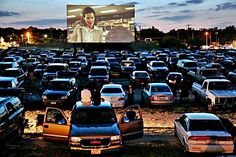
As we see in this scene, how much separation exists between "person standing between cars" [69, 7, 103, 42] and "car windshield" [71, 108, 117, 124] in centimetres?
6263

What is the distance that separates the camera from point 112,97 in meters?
22.7

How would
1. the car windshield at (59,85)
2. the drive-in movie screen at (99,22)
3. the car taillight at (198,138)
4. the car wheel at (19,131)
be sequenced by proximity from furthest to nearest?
the drive-in movie screen at (99,22) < the car windshield at (59,85) < the car wheel at (19,131) < the car taillight at (198,138)

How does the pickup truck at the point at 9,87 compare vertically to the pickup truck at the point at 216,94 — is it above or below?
above

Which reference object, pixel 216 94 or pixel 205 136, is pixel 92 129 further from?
pixel 216 94

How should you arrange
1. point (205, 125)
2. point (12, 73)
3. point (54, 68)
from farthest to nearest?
point (54, 68) → point (12, 73) → point (205, 125)

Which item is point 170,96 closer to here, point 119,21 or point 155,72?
point 155,72

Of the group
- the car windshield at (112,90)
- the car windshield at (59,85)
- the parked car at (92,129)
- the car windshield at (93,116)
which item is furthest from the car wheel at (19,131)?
the car windshield at (59,85)

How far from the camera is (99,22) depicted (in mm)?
74750

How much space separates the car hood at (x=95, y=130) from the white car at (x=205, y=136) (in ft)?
8.09

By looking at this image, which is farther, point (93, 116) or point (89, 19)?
point (89, 19)

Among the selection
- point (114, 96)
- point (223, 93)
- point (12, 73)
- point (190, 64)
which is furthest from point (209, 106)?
point (190, 64)

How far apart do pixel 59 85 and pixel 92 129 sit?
13.4m

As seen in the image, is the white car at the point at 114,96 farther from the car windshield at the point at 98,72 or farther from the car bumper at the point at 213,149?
the car windshield at the point at 98,72

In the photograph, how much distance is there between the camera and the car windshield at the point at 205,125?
13.6m
